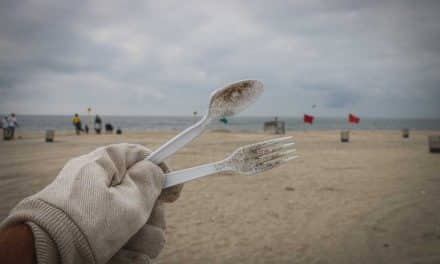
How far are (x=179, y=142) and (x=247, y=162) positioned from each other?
12.5 inches

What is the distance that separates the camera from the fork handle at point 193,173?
1121 millimetres

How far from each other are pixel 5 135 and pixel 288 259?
68.3 feet

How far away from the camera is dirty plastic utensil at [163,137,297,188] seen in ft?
3.76

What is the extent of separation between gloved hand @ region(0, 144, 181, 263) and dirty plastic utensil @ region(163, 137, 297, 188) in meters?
0.09

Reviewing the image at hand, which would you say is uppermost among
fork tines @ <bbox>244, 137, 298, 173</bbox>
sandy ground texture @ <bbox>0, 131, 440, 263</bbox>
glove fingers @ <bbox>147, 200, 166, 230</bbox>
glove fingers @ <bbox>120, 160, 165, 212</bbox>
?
fork tines @ <bbox>244, 137, 298, 173</bbox>

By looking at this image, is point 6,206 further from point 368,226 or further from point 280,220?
point 368,226

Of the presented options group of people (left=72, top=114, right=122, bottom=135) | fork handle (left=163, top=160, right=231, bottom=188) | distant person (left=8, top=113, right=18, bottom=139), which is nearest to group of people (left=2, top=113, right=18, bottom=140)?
distant person (left=8, top=113, right=18, bottom=139)

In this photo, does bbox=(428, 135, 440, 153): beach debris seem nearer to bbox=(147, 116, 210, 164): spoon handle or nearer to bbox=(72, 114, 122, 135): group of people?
bbox=(147, 116, 210, 164): spoon handle

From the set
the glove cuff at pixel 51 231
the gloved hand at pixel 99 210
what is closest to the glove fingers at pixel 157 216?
the gloved hand at pixel 99 210

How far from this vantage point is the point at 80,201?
0.88m

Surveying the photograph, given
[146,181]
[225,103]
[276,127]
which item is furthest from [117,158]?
[276,127]

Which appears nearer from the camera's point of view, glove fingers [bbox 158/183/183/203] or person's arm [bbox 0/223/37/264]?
person's arm [bbox 0/223/37/264]

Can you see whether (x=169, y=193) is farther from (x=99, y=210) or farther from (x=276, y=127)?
(x=276, y=127)

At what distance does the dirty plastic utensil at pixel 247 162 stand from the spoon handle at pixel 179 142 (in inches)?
3.3
